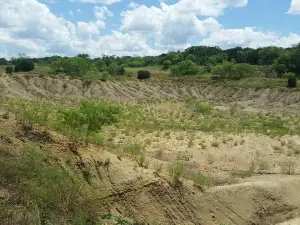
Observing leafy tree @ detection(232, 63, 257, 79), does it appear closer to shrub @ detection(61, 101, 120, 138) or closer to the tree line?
the tree line

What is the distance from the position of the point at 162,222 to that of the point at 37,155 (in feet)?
11.5

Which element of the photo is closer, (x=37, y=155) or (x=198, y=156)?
(x=37, y=155)

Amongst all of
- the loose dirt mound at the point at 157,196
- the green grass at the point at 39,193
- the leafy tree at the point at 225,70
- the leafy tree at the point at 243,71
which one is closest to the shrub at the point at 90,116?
the loose dirt mound at the point at 157,196

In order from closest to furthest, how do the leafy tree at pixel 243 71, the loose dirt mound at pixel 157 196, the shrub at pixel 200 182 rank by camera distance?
the loose dirt mound at pixel 157 196, the shrub at pixel 200 182, the leafy tree at pixel 243 71

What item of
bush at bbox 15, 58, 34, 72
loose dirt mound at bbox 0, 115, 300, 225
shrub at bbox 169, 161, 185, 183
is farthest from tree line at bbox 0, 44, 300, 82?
shrub at bbox 169, 161, 185, 183

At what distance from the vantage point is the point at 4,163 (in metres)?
9.46

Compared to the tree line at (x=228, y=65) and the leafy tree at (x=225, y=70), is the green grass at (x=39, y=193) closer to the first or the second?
the tree line at (x=228, y=65)

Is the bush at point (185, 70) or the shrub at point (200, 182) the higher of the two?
the shrub at point (200, 182)

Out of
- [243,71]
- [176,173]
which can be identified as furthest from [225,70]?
[176,173]

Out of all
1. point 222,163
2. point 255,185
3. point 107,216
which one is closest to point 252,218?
point 255,185

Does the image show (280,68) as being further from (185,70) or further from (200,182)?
(200,182)

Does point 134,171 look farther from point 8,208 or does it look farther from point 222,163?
point 222,163

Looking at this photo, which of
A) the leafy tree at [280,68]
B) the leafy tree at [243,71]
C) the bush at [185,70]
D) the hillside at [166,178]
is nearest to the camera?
the hillside at [166,178]

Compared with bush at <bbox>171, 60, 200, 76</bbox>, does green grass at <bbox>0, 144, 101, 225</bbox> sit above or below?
above
